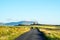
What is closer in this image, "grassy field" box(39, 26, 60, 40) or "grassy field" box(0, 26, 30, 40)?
"grassy field" box(0, 26, 30, 40)

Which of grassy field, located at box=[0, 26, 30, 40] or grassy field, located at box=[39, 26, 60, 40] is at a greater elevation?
grassy field, located at box=[0, 26, 30, 40]

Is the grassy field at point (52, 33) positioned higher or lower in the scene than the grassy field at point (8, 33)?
lower

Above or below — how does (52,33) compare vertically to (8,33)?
below

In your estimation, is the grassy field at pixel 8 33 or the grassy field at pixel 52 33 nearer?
the grassy field at pixel 8 33

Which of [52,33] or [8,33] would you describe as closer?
[8,33]
